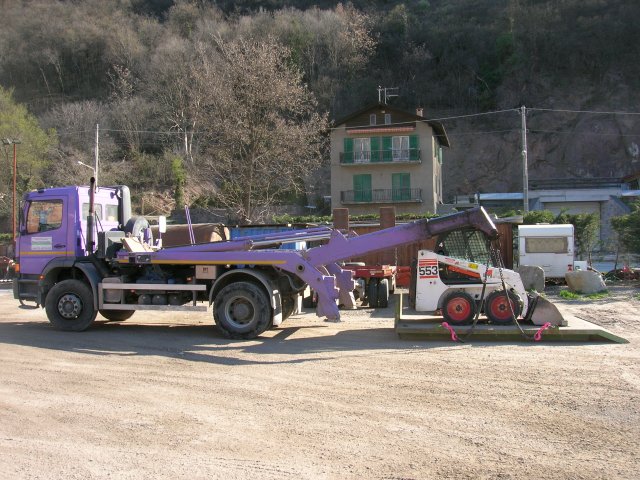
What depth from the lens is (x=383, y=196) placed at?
5303 centimetres

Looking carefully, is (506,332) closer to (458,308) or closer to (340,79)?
(458,308)

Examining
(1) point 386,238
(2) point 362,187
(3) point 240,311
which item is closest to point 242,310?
(3) point 240,311

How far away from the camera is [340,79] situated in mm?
68625

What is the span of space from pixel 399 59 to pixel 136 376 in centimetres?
7089

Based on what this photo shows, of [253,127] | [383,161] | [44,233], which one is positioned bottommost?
[44,233]

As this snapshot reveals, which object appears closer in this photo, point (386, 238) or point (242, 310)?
point (386, 238)

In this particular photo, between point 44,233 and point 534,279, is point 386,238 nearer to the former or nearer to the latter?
point 44,233

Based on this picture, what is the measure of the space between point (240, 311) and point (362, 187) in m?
43.5

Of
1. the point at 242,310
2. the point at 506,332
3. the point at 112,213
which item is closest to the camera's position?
the point at 506,332

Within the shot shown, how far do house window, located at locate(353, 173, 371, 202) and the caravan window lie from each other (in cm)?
3051

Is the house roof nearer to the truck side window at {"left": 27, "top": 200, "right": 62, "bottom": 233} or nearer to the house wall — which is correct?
the house wall

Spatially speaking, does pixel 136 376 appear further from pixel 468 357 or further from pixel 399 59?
pixel 399 59

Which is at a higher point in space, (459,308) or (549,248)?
(549,248)

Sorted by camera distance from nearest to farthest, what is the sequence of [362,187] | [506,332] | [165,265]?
[506,332] < [165,265] < [362,187]
